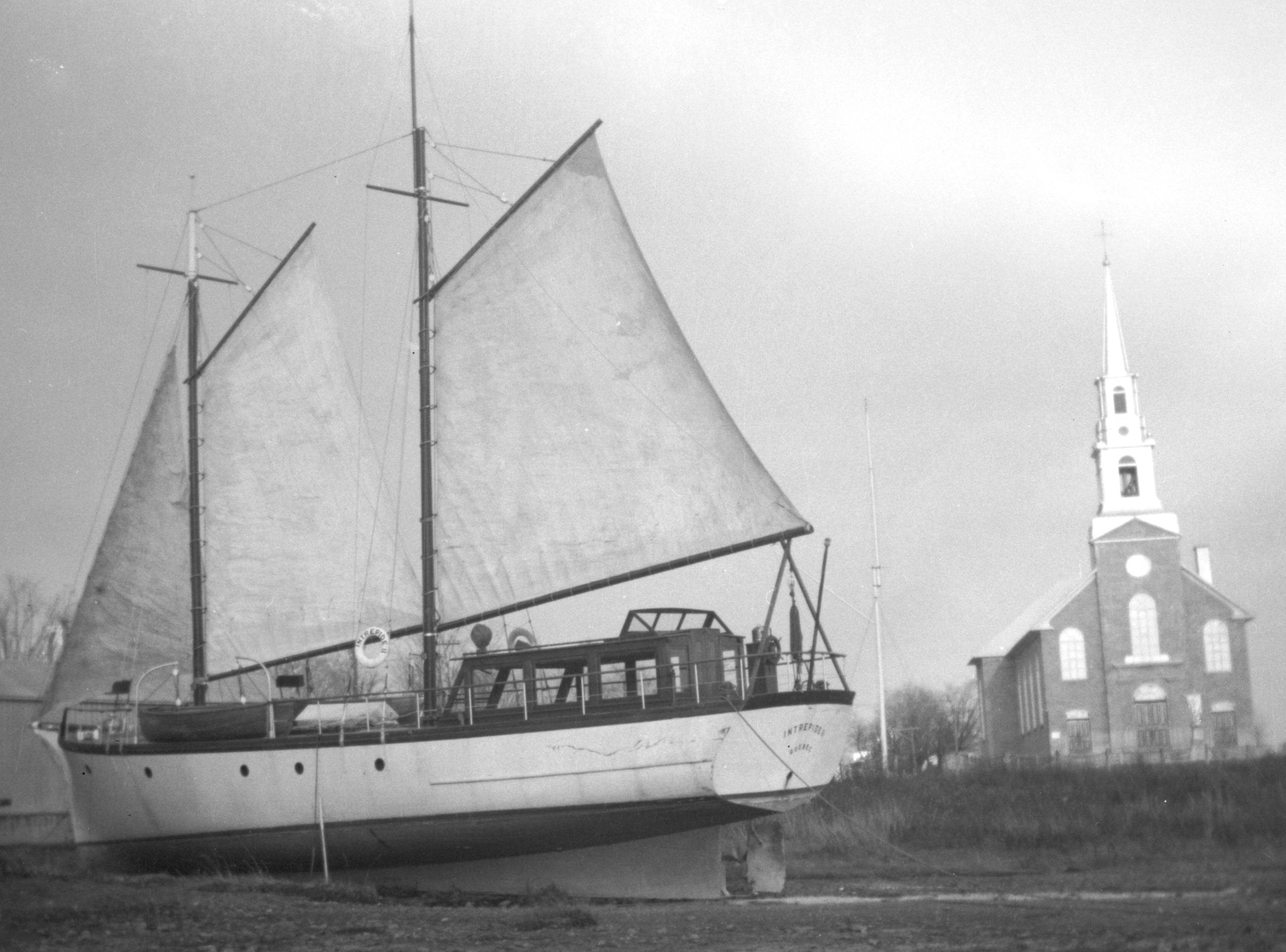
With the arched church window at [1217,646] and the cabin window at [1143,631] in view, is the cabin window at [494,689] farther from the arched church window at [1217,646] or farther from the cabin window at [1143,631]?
the arched church window at [1217,646]

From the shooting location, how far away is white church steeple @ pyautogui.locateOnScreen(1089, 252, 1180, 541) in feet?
217

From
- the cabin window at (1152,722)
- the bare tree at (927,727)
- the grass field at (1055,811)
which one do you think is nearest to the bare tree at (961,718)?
the bare tree at (927,727)

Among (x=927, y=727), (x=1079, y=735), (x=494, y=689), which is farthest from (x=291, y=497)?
(x=927, y=727)

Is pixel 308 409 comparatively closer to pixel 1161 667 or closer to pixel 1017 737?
pixel 1161 667

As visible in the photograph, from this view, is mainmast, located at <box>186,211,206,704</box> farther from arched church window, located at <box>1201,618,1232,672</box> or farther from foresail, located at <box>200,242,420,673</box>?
arched church window, located at <box>1201,618,1232,672</box>

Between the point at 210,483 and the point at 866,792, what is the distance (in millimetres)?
21377

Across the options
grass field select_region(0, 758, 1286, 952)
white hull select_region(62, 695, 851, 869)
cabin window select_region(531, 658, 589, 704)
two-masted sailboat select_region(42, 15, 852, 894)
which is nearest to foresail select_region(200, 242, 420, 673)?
two-masted sailboat select_region(42, 15, 852, 894)

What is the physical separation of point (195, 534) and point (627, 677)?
33.8ft

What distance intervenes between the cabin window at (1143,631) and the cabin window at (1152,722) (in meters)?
1.83

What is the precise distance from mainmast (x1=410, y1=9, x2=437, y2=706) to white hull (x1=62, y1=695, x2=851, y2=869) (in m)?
1.75

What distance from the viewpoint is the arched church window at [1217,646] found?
205 feet

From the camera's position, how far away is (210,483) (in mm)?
29406

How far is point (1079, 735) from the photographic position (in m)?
63.2

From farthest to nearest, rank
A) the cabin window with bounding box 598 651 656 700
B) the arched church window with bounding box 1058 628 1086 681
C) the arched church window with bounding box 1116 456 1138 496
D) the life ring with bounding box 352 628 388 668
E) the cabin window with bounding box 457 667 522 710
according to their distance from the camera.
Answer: the arched church window with bounding box 1116 456 1138 496
the arched church window with bounding box 1058 628 1086 681
the life ring with bounding box 352 628 388 668
the cabin window with bounding box 457 667 522 710
the cabin window with bounding box 598 651 656 700
